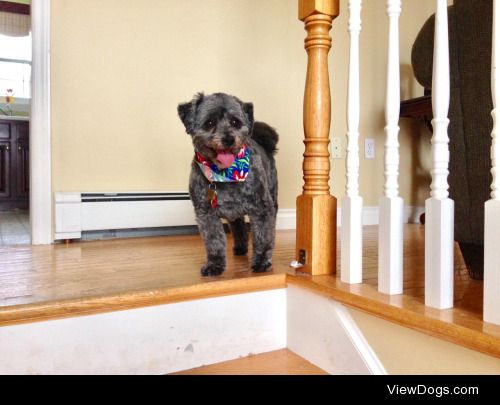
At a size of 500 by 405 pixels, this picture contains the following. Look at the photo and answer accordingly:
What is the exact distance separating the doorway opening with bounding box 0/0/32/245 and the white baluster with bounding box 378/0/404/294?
180 inches

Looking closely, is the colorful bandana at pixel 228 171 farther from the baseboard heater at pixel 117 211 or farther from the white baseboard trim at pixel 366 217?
the white baseboard trim at pixel 366 217

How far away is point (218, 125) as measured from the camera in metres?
1.41

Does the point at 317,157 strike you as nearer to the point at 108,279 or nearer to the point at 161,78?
the point at 108,279

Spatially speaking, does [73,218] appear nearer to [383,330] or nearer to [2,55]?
[383,330]

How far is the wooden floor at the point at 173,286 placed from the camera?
2.98 feet

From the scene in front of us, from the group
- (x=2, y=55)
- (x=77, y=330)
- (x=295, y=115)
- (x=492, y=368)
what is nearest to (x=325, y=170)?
(x=492, y=368)

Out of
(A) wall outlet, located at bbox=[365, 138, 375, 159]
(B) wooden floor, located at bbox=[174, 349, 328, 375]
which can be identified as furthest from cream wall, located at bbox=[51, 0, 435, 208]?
(B) wooden floor, located at bbox=[174, 349, 328, 375]

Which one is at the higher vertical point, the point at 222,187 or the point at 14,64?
the point at 14,64

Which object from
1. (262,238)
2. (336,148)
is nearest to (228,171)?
(262,238)

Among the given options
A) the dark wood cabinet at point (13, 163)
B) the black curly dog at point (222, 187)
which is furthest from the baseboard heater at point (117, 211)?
the dark wood cabinet at point (13, 163)

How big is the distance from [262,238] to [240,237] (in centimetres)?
37

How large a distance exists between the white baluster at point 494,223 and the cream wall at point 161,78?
1872 millimetres

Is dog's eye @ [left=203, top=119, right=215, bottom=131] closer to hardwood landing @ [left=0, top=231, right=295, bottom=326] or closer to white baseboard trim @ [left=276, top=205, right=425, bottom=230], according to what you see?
hardwood landing @ [left=0, top=231, right=295, bottom=326]
